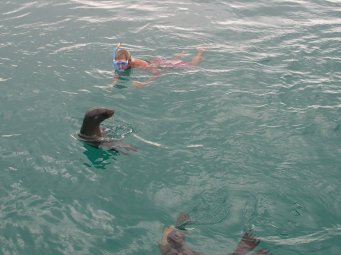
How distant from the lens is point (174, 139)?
28.2 feet

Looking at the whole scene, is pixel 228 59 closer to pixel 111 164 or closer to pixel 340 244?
pixel 111 164

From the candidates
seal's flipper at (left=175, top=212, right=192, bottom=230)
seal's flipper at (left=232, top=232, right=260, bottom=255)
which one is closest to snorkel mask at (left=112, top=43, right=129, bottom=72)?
seal's flipper at (left=175, top=212, right=192, bottom=230)

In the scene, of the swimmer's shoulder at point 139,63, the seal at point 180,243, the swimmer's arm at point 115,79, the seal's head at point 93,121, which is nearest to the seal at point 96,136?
the seal's head at point 93,121

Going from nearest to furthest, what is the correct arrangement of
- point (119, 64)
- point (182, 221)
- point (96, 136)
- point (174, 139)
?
point (182, 221)
point (96, 136)
point (174, 139)
point (119, 64)

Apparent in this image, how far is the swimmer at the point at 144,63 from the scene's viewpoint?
1062 cm

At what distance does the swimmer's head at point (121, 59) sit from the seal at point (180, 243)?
498 centimetres

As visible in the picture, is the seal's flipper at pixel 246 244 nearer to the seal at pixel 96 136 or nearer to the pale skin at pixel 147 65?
the seal at pixel 96 136

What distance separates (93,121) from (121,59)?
3.04m

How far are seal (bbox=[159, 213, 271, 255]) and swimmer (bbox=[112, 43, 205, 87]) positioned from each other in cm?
445

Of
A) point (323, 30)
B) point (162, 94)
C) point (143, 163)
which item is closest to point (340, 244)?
point (143, 163)

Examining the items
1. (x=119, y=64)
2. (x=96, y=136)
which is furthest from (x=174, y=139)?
(x=119, y=64)

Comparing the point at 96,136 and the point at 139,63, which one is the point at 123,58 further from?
the point at 96,136

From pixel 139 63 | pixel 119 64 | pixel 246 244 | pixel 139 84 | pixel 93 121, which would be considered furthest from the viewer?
pixel 139 63

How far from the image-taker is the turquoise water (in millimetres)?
6770
